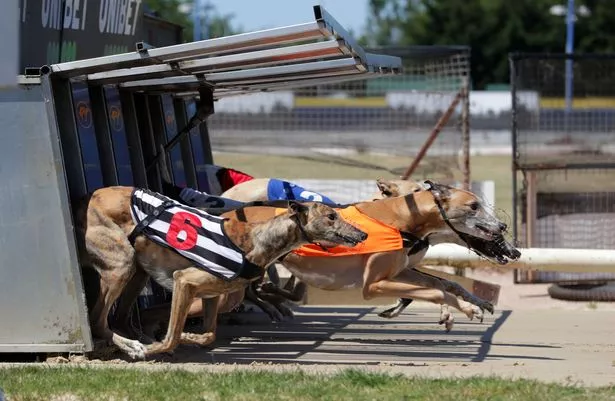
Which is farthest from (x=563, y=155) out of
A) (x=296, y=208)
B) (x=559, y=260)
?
(x=296, y=208)

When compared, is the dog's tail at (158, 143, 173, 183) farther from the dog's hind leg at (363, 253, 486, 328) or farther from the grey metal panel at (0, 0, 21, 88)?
the grey metal panel at (0, 0, 21, 88)

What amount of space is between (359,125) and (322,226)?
17.9m

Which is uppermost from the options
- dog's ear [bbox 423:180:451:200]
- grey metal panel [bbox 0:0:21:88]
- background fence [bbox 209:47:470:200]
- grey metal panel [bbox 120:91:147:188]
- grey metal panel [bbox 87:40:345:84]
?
grey metal panel [bbox 0:0:21:88]

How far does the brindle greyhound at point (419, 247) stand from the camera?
30.9ft

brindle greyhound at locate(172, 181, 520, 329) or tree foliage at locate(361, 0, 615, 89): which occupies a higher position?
brindle greyhound at locate(172, 181, 520, 329)


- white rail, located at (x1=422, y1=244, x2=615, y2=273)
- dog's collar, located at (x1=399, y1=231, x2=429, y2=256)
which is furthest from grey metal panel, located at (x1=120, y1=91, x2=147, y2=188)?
white rail, located at (x1=422, y1=244, x2=615, y2=273)

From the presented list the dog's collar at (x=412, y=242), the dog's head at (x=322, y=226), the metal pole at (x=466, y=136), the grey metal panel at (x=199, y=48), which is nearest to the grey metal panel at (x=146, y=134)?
the grey metal panel at (x=199, y=48)

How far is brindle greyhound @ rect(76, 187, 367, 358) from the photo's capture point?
28.0ft

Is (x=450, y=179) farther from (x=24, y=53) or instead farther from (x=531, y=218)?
(x=24, y=53)

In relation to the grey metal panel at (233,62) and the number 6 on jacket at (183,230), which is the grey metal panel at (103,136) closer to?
the grey metal panel at (233,62)

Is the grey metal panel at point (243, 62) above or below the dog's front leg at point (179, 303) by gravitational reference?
above

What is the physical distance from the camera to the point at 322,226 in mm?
8477

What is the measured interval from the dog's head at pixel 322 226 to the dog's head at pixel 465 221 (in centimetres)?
115

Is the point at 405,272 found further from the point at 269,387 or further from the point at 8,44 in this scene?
the point at 8,44
